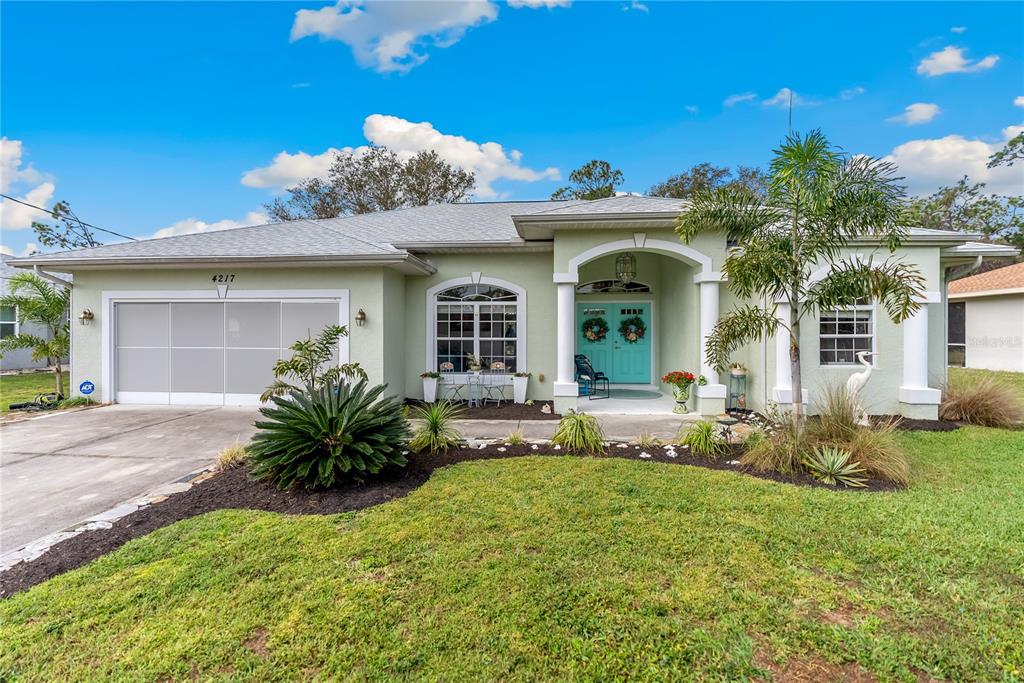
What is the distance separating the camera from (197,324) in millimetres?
9336

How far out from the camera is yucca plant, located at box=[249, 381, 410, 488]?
14.6 ft

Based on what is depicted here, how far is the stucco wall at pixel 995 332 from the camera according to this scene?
1527cm

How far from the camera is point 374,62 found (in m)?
13.7

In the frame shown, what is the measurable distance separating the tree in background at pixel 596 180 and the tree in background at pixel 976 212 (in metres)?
14.1

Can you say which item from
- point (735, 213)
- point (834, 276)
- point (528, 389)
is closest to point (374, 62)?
point (528, 389)

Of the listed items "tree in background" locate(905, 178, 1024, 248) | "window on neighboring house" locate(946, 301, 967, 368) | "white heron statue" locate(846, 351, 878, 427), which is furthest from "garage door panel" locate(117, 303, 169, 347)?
"tree in background" locate(905, 178, 1024, 248)

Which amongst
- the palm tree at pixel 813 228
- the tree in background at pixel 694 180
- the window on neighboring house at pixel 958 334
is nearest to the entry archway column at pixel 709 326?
the palm tree at pixel 813 228

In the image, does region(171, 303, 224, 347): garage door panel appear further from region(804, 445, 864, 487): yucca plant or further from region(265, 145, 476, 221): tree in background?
region(265, 145, 476, 221): tree in background

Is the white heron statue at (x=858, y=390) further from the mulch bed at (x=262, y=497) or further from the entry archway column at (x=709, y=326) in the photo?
the entry archway column at (x=709, y=326)

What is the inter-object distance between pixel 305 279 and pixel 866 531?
934 centimetres

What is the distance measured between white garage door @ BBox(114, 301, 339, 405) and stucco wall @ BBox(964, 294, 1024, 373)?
22.4 meters

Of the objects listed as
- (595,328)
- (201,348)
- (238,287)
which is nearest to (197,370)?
(201,348)

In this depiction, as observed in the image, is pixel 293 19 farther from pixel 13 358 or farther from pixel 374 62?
pixel 13 358

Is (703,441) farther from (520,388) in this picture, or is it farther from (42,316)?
(42,316)
